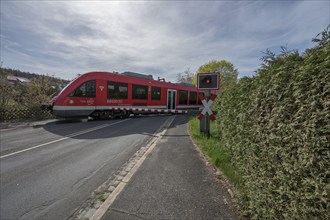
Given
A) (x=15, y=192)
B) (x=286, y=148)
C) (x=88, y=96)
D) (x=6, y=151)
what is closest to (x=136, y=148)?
(x=15, y=192)

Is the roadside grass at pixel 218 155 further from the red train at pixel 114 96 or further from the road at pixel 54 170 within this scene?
the red train at pixel 114 96

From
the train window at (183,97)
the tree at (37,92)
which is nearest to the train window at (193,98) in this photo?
the train window at (183,97)

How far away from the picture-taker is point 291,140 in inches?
72.7

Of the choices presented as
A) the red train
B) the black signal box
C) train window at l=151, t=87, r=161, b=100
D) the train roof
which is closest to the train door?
Result: the red train

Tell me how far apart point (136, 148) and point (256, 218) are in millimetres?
4832

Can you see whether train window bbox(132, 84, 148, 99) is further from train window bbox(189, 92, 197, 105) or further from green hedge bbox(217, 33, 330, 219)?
green hedge bbox(217, 33, 330, 219)

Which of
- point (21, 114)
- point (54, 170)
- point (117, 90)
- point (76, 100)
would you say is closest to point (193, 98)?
point (117, 90)

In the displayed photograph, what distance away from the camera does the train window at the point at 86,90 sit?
12.9 m

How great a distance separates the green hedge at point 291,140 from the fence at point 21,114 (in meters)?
15.5

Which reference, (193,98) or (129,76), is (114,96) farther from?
(193,98)

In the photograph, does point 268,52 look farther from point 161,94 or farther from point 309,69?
point 161,94

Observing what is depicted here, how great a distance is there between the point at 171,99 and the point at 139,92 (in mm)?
4333

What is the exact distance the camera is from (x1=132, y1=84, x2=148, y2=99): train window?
1638 cm

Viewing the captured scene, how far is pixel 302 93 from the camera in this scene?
1734mm
